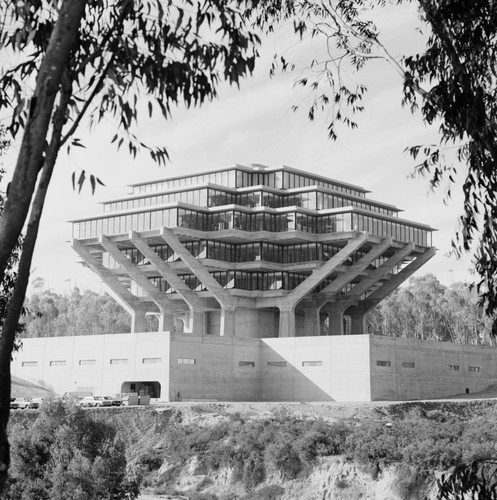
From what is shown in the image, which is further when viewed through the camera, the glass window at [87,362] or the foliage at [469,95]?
the glass window at [87,362]

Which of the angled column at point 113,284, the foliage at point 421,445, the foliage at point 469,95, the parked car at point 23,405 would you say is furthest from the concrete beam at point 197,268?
the foliage at point 469,95

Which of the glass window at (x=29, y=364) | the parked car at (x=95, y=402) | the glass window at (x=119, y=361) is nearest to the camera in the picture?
the parked car at (x=95, y=402)

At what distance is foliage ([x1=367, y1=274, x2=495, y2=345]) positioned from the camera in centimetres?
12088

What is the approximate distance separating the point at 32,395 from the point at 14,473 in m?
38.4

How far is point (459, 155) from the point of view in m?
15.7

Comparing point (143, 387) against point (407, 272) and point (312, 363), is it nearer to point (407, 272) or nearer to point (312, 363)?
point (312, 363)

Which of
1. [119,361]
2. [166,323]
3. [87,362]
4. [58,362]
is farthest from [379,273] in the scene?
[58,362]

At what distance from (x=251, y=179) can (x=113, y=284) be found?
1987 centimetres

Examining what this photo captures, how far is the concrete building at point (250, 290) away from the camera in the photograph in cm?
7288

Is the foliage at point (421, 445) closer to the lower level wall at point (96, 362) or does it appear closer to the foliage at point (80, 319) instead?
the lower level wall at point (96, 362)

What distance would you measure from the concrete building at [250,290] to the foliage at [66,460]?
27.4 m

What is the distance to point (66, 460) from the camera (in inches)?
1538

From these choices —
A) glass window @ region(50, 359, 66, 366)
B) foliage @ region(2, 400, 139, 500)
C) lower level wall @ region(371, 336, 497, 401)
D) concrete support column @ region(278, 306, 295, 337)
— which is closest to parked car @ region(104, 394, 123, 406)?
glass window @ region(50, 359, 66, 366)

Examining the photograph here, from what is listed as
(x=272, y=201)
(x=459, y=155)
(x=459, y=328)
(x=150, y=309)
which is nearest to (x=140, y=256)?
(x=150, y=309)
